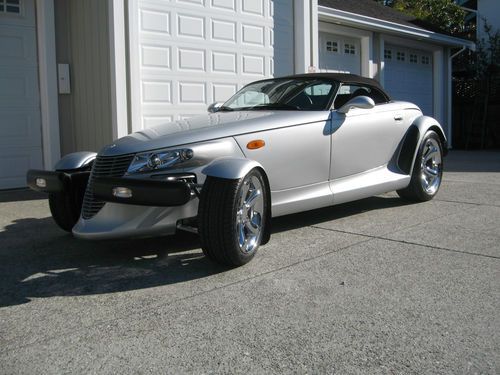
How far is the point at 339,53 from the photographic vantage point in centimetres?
1329

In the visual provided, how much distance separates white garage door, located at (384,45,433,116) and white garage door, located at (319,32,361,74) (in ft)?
4.09

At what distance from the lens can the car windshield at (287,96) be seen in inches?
214

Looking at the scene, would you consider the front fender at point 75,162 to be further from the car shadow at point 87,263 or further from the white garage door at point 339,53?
the white garage door at point 339,53

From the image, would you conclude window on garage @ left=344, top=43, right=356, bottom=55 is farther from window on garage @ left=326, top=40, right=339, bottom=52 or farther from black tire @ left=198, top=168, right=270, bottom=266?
black tire @ left=198, top=168, right=270, bottom=266

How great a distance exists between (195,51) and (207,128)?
4.64 meters

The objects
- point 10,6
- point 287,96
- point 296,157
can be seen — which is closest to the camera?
point 296,157

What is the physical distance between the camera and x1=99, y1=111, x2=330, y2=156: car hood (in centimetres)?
426

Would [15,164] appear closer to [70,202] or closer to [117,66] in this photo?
[117,66]

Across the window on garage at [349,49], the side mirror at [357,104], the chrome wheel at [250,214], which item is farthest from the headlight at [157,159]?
the window on garage at [349,49]

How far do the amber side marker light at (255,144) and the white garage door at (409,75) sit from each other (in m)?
10.8

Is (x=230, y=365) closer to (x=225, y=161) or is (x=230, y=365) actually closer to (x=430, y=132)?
(x=225, y=161)

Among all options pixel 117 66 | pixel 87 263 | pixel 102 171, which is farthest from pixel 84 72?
pixel 87 263

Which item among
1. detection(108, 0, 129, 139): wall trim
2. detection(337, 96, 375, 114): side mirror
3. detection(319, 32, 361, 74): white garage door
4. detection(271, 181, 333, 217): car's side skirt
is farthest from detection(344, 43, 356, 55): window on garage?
detection(271, 181, 333, 217): car's side skirt

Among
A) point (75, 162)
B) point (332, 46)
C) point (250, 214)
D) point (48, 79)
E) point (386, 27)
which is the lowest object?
point (250, 214)
